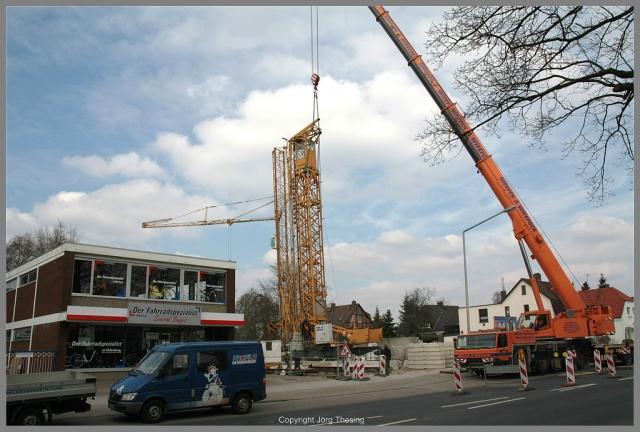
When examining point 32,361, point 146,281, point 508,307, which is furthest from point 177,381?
point 508,307

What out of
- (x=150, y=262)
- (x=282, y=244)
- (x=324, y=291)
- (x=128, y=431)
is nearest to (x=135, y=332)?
(x=150, y=262)

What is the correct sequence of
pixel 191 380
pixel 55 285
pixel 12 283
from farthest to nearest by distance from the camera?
pixel 12 283 < pixel 55 285 < pixel 191 380

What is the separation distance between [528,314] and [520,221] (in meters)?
4.61

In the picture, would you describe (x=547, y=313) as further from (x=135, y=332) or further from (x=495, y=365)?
(x=135, y=332)

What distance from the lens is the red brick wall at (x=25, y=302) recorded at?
77.4 ft

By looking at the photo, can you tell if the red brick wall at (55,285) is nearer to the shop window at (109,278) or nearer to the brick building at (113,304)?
the brick building at (113,304)

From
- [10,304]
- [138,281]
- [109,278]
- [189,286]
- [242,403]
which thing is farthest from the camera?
[10,304]

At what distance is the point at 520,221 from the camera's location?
939 inches

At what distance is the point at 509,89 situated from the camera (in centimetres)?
1028

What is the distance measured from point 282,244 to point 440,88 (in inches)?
1108

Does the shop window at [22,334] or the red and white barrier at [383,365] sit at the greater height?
the shop window at [22,334]

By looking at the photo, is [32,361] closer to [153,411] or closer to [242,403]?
[153,411]

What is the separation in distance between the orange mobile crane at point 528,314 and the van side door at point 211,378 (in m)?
12.9

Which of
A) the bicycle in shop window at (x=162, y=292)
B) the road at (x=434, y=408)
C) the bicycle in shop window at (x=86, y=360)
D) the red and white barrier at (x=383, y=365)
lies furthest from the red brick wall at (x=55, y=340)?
the red and white barrier at (x=383, y=365)
